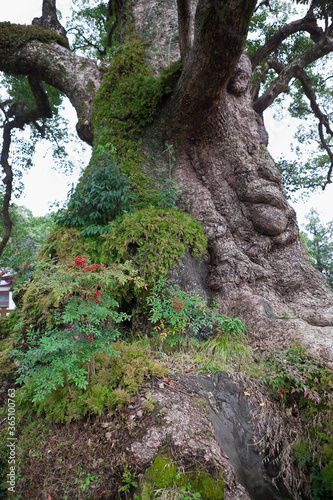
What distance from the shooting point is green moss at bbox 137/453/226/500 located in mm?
1688

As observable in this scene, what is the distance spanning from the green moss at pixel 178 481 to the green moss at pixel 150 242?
1865 millimetres

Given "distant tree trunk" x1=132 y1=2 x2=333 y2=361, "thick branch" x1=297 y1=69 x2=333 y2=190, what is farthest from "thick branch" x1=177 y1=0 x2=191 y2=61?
"thick branch" x1=297 y1=69 x2=333 y2=190

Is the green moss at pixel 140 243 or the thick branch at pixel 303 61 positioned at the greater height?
the thick branch at pixel 303 61

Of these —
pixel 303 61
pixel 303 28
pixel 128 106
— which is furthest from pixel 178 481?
pixel 303 28

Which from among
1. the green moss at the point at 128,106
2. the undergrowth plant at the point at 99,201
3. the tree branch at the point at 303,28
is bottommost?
the undergrowth plant at the point at 99,201

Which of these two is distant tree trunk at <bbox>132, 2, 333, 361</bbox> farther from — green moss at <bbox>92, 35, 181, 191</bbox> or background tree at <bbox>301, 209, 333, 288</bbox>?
background tree at <bbox>301, 209, 333, 288</bbox>

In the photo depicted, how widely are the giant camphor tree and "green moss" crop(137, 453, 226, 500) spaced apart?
179cm

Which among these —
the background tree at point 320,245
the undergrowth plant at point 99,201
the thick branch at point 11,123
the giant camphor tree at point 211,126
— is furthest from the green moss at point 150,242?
the background tree at point 320,245

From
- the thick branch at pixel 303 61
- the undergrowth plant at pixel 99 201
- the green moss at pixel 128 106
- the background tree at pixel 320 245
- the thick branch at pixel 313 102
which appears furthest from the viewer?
the background tree at pixel 320 245

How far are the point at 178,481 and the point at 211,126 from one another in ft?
15.7

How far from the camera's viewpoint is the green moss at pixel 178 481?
5.54 feet

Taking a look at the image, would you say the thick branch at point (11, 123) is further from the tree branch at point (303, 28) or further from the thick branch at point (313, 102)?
the thick branch at point (313, 102)

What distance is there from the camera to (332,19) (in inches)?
241

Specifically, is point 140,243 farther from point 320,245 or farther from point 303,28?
point 320,245
